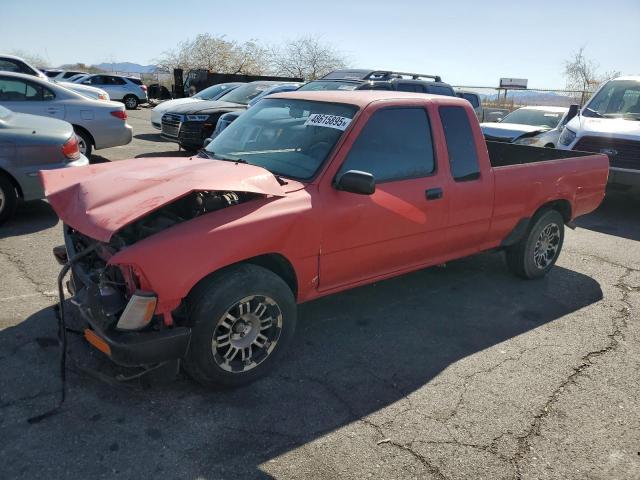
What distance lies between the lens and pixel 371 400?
3293 millimetres

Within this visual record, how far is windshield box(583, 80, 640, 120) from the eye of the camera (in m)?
9.29

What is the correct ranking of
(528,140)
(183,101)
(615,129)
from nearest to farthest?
(615,129), (528,140), (183,101)

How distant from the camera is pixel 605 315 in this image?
4.77 metres

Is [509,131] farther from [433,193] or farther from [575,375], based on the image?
[575,375]

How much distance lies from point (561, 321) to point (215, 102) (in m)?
9.83

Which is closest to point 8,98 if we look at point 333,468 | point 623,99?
point 333,468

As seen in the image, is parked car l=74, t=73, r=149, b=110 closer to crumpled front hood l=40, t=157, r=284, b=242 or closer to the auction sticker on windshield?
crumpled front hood l=40, t=157, r=284, b=242

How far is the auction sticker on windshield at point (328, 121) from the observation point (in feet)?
12.5

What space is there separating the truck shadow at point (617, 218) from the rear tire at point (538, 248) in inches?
107

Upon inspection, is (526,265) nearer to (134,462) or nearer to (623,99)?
(134,462)

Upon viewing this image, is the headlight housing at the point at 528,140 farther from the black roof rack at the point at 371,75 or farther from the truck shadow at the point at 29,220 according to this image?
the truck shadow at the point at 29,220

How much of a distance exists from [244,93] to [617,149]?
326 inches

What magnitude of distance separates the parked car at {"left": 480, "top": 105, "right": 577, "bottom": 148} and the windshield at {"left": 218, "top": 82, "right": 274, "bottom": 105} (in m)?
5.43

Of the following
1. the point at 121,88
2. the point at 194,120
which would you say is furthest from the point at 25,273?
the point at 121,88
